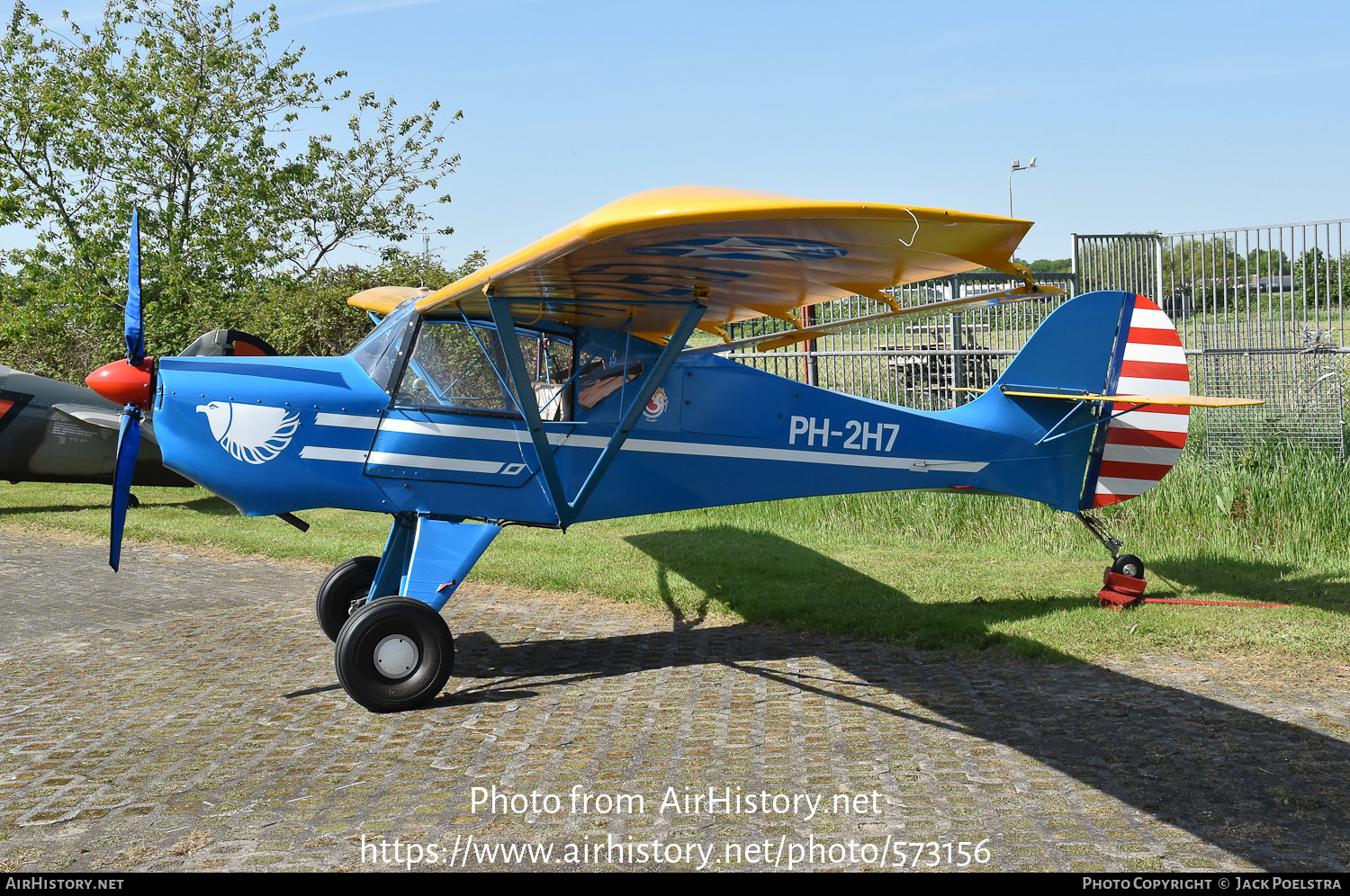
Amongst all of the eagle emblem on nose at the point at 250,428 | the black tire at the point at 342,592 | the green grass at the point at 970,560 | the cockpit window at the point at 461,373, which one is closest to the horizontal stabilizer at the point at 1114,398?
the green grass at the point at 970,560

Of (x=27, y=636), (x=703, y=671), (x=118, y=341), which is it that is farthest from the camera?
(x=118, y=341)

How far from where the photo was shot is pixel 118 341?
18.1 m

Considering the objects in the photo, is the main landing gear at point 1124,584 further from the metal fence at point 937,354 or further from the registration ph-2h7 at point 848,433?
the metal fence at point 937,354

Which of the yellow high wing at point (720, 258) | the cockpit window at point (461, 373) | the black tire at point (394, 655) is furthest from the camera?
the cockpit window at point (461, 373)

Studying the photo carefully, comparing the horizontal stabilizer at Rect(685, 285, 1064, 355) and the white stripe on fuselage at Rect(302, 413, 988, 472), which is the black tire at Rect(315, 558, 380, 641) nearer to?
the white stripe on fuselage at Rect(302, 413, 988, 472)

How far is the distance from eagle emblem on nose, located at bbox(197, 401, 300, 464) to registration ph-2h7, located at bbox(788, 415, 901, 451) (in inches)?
129

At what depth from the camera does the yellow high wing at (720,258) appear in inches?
167

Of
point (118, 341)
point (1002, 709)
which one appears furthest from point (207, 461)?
point (118, 341)

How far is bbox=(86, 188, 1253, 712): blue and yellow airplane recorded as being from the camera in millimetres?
5320

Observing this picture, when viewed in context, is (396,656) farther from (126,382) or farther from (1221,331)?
(1221,331)

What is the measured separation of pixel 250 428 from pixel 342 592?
169 cm

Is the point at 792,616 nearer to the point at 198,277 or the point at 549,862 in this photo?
the point at 549,862

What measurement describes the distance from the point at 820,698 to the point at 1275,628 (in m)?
3.33

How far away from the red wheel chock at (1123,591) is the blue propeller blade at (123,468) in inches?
266
